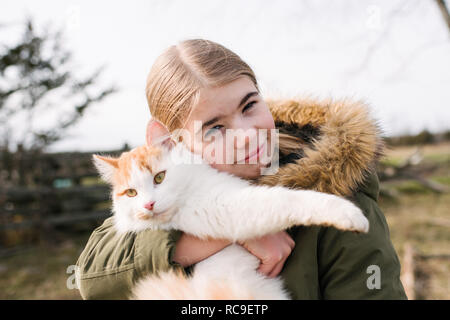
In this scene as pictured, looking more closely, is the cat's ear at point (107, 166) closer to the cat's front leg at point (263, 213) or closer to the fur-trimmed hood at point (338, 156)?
the cat's front leg at point (263, 213)

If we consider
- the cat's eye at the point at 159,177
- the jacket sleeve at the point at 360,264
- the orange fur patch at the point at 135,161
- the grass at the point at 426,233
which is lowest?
the grass at the point at 426,233

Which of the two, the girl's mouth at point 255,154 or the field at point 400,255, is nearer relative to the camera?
the girl's mouth at point 255,154

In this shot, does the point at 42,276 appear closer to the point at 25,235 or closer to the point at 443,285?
the point at 25,235

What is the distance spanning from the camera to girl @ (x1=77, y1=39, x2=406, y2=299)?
1.33 m

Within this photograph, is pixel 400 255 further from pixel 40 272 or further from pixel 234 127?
pixel 40 272

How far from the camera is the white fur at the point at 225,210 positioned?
122 cm

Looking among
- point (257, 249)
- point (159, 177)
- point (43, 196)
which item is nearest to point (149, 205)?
point (159, 177)

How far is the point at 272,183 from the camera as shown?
1.49 m

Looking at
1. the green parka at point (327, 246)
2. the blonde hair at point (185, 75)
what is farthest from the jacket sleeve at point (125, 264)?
the blonde hair at point (185, 75)

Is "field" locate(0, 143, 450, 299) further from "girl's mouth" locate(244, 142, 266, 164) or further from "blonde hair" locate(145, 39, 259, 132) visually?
"girl's mouth" locate(244, 142, 266, 164)

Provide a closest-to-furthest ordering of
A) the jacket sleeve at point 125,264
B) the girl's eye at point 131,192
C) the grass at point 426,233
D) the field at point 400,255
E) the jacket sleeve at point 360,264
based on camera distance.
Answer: the jacket sleeve at point 360,264
the jacket sleeve at point 125,264
the girl's eye at point 131,192
the grass at point 426,233
the field at point 400,255

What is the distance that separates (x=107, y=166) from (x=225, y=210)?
2.51 ft

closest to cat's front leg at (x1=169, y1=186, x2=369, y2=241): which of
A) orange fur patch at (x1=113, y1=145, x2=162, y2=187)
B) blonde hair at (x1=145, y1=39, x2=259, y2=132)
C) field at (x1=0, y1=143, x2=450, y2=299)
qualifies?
orange fur patch at (x1=113, y1=145, x2=162, y2=187)
